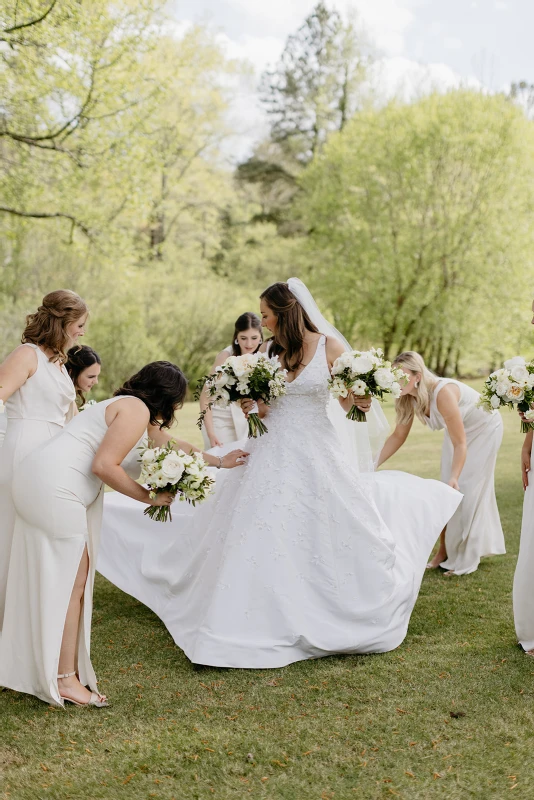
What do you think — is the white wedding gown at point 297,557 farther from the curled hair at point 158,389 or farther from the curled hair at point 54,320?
the curled hair at point 54,320

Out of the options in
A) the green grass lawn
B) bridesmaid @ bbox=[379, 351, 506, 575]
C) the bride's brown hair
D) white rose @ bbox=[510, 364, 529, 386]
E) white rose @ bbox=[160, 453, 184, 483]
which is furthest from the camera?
bridesmaid @ bbox=[379, 351, 506, 575]

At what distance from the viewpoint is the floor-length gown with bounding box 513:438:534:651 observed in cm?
500

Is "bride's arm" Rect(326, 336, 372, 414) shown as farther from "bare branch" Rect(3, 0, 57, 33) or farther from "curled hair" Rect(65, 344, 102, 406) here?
"bare branch" Rect(3, 0, 57, 33)

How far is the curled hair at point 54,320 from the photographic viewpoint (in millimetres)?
4797

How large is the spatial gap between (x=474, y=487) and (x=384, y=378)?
2721 millimetres

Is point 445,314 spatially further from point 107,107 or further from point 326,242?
point 107,107

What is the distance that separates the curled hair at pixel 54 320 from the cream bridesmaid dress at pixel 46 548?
2.43 ft

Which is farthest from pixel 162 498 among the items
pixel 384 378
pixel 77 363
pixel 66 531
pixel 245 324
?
pixel 245 324

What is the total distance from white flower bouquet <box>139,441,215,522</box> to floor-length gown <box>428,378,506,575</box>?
11.9 feet

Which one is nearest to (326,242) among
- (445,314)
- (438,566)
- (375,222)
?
(375,222)

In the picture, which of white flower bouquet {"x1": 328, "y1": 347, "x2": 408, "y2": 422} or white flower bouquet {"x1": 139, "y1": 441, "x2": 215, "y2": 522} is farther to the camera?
white flower bouquet {"x1": 328, "y1": 347, "x2": 408, "y2": 422}

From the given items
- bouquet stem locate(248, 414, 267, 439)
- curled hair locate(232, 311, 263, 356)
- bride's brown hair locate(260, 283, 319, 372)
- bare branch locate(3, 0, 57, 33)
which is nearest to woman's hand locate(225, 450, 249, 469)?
bouquet stem locate(248, 414, 267, 439)

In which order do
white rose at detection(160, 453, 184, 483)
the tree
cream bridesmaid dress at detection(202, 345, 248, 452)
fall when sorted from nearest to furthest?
white rose at detection(160, 453, 184, 483) < cream bridesmaid dress at detection(202, 345, 248, 452) < the tree

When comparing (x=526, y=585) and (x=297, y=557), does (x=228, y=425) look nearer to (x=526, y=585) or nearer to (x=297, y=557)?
(x=297, y=557)
